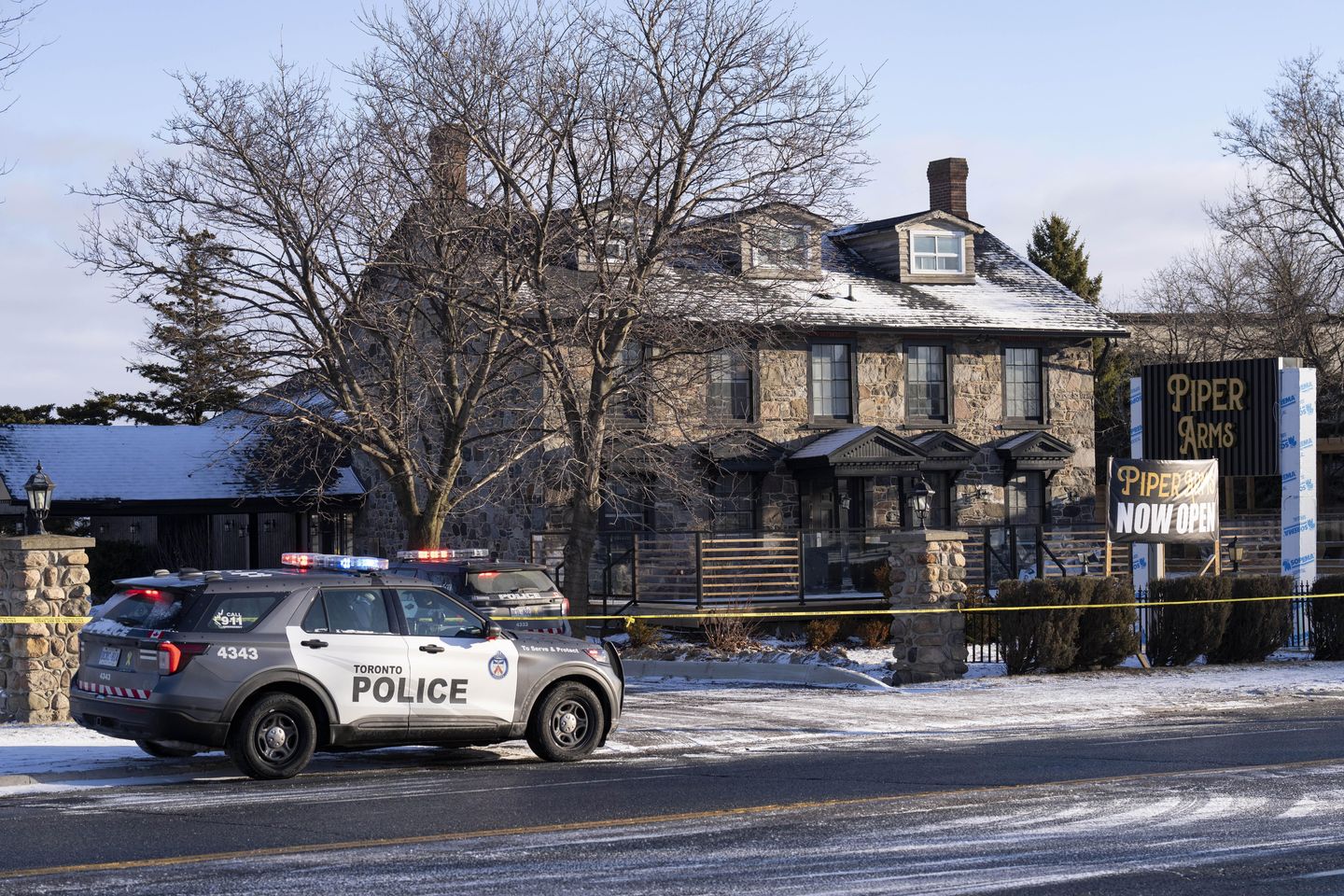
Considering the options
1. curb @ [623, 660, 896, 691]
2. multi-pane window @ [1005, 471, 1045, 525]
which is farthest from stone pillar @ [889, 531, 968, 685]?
multi-pane window @ [1005, 471, 1045, 525]

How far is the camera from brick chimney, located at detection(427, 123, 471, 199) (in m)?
24.3

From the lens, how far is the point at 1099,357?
188 ft

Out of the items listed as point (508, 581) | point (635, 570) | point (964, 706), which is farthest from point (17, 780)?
point (635, 570)

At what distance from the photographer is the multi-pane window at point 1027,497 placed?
123ft

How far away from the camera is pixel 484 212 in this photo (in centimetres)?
2439

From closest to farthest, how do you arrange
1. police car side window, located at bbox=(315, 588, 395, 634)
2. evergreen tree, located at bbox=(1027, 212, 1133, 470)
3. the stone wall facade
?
police car side window, located at bbox=(315, 588, 395, 634) < the stone wall facade < evergreen tree, located at bbox=(1027, 212, 1133, 470)

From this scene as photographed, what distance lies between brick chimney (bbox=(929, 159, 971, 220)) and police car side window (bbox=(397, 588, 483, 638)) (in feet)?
99.5

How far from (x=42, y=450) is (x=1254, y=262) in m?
36.1

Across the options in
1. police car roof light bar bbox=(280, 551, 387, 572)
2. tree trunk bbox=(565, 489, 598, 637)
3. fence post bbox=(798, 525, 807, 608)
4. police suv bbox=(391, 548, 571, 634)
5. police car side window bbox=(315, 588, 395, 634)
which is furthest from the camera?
fence post bbox=(798, 525, 807, 608)

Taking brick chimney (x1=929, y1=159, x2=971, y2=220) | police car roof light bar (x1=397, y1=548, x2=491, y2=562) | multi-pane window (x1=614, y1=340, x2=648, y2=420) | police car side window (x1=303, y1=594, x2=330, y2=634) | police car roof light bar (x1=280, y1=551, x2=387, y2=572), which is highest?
brick chimney (x1=929, y1=159, x2=971, y2=220)

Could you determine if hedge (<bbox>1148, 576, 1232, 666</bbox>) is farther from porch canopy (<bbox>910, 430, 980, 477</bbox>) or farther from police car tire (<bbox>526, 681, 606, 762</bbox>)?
porch canopy (<bbox>910, 430, 980, 477</bbox>)

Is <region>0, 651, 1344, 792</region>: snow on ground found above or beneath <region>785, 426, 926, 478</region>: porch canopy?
beneath

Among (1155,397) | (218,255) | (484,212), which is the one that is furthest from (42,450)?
(1155,397)

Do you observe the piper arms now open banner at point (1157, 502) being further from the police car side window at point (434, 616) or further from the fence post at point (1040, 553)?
the police car side window at point (434, 616)
